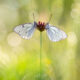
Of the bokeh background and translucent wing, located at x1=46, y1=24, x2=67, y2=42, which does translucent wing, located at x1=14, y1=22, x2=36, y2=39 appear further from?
the bokeh background

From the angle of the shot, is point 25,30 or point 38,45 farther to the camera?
point 38,45

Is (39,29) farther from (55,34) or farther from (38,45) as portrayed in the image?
(38,45)

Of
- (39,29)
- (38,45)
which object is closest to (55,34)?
(39,29)

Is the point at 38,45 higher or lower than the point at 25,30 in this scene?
lower

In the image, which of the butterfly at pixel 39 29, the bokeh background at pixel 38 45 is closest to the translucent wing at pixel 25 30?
the butterfly at pixel 39 29

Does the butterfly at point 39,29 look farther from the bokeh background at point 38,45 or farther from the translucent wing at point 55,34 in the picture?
the bokeh background at point 38,45

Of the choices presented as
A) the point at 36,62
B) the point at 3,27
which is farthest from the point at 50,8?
the point at 36,62

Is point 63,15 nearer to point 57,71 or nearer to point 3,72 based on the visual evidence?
point 57,71
